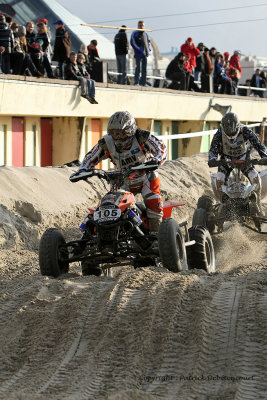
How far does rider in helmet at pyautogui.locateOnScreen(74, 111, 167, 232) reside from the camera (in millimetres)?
9109

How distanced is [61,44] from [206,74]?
8727 mm

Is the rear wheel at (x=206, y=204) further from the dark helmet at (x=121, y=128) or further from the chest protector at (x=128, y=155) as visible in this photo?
the dark helmet at (x=121, y=128)

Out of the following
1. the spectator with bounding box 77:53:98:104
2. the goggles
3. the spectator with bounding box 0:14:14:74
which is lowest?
the goggles

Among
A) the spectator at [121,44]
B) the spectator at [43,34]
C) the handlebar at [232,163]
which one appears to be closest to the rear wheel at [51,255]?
the handlebar at [232,163]

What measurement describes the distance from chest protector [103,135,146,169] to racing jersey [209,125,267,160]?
3.77 metres

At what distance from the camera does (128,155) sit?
367 inches

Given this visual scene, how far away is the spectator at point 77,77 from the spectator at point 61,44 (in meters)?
0.23

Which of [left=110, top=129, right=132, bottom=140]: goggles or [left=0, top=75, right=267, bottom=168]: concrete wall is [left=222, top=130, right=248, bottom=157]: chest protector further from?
[left=0, top=75, right=267, bottom=168]: concrete wall

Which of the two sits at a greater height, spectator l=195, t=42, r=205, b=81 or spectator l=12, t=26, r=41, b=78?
spectator l=195, t=42, r=205, b=81

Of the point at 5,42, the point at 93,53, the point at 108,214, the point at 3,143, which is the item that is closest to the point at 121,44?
the point at 93,53

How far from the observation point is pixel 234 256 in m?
11.9

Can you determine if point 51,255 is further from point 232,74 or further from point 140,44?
point 232,74

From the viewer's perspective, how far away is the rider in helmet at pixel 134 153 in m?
9.11

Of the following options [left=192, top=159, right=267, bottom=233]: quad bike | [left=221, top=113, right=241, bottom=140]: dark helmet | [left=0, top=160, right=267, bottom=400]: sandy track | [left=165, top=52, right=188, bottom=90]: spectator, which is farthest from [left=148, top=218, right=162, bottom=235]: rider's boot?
[left=165, top=52, right=188, bottom=90]: spectator
